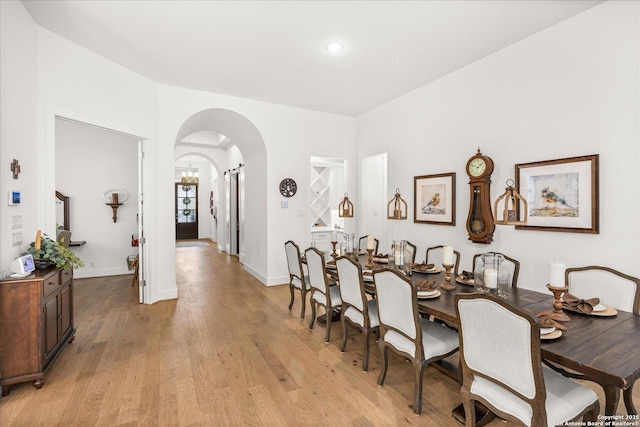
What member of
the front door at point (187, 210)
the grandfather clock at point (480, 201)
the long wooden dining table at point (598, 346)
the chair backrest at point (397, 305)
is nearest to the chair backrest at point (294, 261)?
the chair backrest at point (397, 305)

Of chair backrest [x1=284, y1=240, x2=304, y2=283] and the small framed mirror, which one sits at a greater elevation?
the small framed mirror

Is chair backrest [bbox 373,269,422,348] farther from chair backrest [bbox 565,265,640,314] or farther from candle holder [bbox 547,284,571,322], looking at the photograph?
→ chair backrest [bbox 565,265,640,314]

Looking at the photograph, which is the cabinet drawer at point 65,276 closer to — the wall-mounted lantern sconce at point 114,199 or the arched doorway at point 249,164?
the arched doorway at point 249,164

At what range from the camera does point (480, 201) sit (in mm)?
3557

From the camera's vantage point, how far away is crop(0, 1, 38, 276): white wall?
2428 mm

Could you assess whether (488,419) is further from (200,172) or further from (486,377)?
(200,172)

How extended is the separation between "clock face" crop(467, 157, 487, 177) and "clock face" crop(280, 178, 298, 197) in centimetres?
286

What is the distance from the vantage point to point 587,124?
279cm

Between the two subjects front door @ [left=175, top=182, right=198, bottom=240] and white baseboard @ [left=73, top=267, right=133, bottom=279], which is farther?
front door @ [left=175, top=182, right=198, bottom=240]

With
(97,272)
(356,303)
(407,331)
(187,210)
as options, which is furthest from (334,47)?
(187,210)

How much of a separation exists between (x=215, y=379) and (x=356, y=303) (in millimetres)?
1315

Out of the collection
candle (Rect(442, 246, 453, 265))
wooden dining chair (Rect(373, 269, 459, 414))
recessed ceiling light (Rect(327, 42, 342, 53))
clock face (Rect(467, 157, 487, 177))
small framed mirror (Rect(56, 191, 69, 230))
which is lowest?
wooden dining chair (Rect(373, 269, 459, 414))

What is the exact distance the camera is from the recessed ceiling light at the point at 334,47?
329cm

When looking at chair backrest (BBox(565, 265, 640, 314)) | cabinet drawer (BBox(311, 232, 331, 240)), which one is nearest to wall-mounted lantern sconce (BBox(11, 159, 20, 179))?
cabinet drawer (BBox(311, 232, 331, 240))
